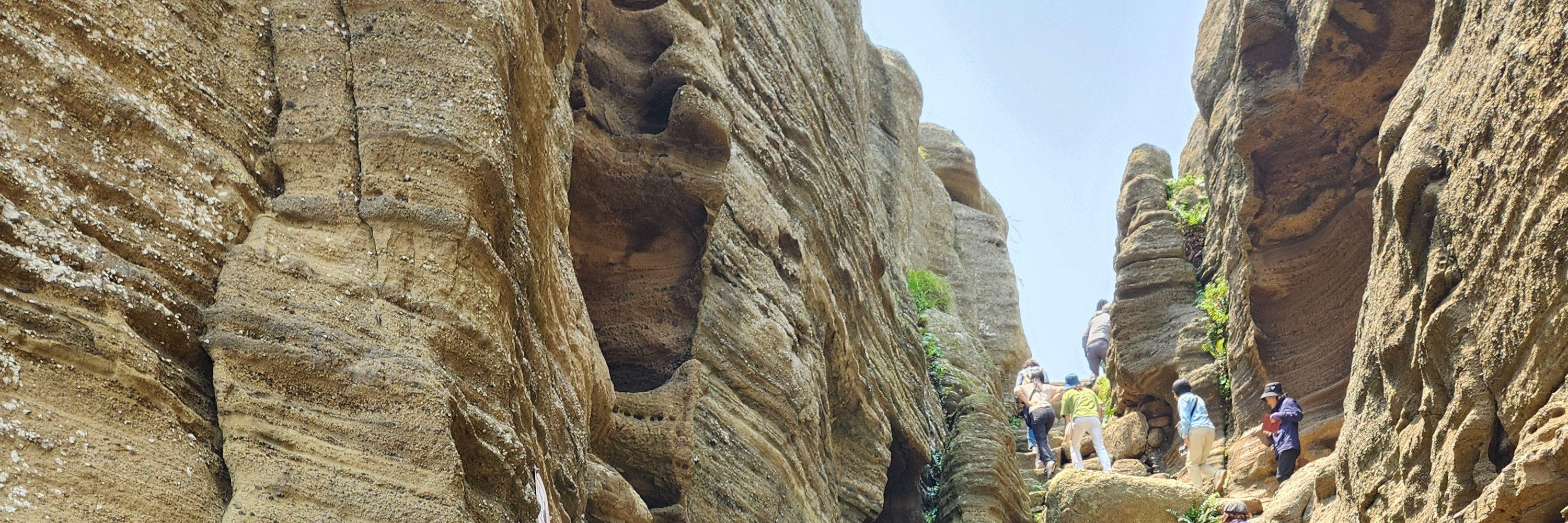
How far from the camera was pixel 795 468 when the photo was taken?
31.2ft

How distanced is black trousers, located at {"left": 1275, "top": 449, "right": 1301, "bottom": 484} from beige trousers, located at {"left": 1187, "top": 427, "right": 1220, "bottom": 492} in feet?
6.64

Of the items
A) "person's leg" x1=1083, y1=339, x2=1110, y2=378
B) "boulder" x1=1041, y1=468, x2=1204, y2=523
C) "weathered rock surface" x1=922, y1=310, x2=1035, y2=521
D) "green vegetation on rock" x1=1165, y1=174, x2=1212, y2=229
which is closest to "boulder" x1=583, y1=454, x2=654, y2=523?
"weathered rock surface" x1=922, y1=310, x2=1035, y2=521

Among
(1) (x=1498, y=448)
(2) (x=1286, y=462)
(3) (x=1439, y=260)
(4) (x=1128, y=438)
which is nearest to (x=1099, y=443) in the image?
(2) (x=1286, y=462)

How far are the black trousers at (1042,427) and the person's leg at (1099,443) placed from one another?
3.34ft

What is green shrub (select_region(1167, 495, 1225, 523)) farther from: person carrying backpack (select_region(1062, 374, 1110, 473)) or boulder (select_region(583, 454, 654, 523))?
boulder (select_region(583, 454, 654, 523))

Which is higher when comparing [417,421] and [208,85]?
[208,85]

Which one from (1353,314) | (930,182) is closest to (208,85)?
(1353,314)

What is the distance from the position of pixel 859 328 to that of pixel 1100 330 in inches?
591

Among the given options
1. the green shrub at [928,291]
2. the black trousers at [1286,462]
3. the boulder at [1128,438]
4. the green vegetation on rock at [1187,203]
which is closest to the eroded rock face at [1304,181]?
the black trousers at [1286,462]

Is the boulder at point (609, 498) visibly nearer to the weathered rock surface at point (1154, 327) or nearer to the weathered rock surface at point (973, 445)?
Answer: the weathered rock surface at point (973, 445)

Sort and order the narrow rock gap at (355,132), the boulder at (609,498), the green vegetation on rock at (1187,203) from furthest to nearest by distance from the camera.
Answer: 1. the green vegetation on rock at (1187,203)
2. the boulder at (609,498)
3. the narrow rock gap at (355,132)

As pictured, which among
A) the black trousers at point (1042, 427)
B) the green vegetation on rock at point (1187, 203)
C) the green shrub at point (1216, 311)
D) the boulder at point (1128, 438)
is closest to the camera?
the black trousers at point (1042, 427)

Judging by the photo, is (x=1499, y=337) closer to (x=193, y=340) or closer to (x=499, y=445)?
(x=499, y=445)

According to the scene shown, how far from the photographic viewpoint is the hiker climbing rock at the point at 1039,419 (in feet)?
62.8
